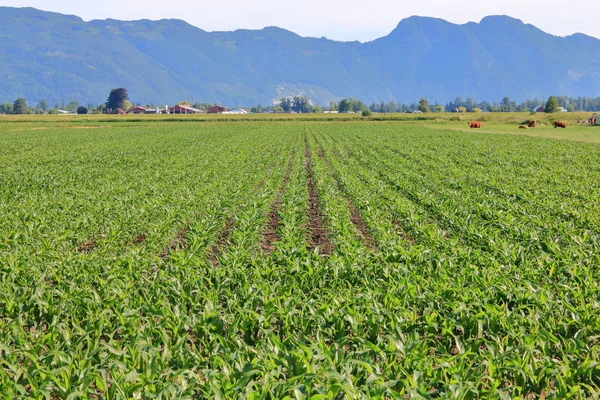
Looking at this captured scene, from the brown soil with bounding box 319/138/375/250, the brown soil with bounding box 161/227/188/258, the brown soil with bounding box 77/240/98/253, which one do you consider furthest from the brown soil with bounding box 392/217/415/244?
the brown soil with bounding box 77/240/98/253

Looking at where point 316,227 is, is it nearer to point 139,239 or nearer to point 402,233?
point 402,233

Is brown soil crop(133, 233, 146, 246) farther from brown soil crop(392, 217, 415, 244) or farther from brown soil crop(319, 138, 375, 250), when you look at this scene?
brown soil crop(392, 217, 415, 244)

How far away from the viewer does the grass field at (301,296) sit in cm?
461

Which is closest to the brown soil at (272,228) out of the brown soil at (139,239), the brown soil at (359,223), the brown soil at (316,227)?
the brown soil at (316,227)

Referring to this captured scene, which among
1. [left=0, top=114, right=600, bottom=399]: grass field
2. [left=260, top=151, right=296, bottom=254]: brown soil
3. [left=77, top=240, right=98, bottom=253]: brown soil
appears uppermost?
[left=0, top=114, right=600, bottom=399]: grass field

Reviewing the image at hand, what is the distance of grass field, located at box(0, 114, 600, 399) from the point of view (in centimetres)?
461

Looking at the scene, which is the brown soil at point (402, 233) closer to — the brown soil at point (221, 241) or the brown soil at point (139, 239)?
the brown soil at point (221, 241)

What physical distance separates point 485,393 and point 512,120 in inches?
4249

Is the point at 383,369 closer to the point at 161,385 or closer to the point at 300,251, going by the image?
the point at 161,385

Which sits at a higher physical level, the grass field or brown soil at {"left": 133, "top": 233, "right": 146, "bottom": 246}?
the grass field

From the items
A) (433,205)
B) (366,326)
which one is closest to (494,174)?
(433,205)

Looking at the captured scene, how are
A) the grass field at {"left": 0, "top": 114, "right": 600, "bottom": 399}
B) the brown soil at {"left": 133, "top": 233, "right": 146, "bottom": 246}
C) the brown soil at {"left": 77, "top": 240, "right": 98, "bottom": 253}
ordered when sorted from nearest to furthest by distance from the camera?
1. the grass field at {"left": 0, "top": 114, "right": 600, "bottom": 399}
2. the brown soil at {"left": 77, "top": 240, "right": 98, "bottom": 253}
3. the brown soil at {"left": 133, "top": 233, "right": 146, "bottom": 246}

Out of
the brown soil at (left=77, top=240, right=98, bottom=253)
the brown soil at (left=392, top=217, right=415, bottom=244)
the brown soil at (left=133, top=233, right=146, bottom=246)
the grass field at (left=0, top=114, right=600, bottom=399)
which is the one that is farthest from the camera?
the brown soil at (left=133, top=233, right=146, bottom=246)

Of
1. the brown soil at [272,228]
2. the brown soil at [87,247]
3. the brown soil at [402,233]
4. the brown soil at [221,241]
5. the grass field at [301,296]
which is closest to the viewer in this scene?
the grass field at [301,296]
